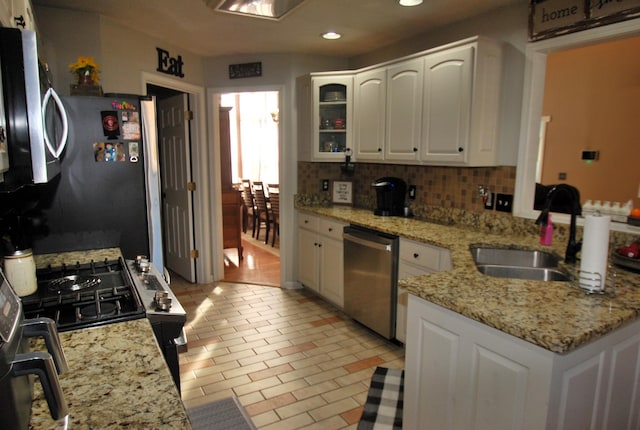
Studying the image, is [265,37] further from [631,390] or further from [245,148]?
[245,148]

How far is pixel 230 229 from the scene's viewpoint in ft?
17.6

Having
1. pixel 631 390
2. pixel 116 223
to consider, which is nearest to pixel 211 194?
pixel 116 223

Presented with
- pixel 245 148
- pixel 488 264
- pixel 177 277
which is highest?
pixel 245 148

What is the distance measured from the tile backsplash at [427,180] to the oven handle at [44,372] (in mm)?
2847

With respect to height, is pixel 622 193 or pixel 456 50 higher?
pixel 456 50

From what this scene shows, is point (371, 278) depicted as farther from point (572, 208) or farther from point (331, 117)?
point (331, 117)

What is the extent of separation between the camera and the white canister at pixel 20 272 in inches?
59.5

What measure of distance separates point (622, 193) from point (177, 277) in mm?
5098

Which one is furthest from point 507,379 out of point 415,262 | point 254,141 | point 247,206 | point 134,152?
point 254,141

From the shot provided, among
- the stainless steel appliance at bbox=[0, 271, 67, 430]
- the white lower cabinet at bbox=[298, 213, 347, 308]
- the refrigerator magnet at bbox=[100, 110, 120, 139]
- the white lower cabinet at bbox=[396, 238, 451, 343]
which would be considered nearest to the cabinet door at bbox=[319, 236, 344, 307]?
the white lower cabinet at bbox=[298, 213, 347, 308]

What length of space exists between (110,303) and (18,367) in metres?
0.93

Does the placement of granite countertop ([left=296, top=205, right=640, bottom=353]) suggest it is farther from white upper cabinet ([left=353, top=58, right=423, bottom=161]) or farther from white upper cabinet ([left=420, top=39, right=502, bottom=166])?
white upper cabinet ([left=353, top=58, right=423, bottom=161])

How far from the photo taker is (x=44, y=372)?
26.6 inches

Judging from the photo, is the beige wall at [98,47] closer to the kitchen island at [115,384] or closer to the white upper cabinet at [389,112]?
the white upper cabinet at [389,112]
